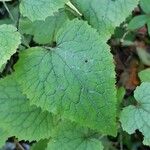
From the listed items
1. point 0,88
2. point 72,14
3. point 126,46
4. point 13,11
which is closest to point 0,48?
point 0,88

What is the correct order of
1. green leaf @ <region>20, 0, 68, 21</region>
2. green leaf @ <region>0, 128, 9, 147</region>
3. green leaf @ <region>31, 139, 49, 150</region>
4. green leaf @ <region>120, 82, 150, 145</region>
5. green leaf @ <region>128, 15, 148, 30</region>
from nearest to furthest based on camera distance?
green leaf @ <region>20, 0, 68, 21</region> < green leaf @ <region>120, 82, 150, 145</region> < green leaf @ <region>0, 128, 9, 147</region> < green leaf @ <region>31, 139, 49, 150</region> < green leaf @ <region>128, 15, 148, 30</region>

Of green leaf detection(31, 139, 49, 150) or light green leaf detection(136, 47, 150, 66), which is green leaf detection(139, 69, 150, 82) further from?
green leaf detection(31, 139, 49, 150)

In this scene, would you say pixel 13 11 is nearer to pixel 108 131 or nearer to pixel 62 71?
pixel 62 71

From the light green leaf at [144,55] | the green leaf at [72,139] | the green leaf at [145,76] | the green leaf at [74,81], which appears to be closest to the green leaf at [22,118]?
the green leaf at [72,139]

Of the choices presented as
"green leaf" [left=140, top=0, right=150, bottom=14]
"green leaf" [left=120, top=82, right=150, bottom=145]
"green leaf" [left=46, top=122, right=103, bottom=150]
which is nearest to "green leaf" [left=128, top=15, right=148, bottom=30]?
"green leaf" [left=140, top=0, right=150, bottom=14]

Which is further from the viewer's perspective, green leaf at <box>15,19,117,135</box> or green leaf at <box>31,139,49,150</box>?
green leaf at <box>31,139,49,150</box>

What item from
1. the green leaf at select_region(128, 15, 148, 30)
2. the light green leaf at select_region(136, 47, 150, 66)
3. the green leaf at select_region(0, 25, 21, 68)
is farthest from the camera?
the light green leaf at select_region(136, 47, 150, 66)
